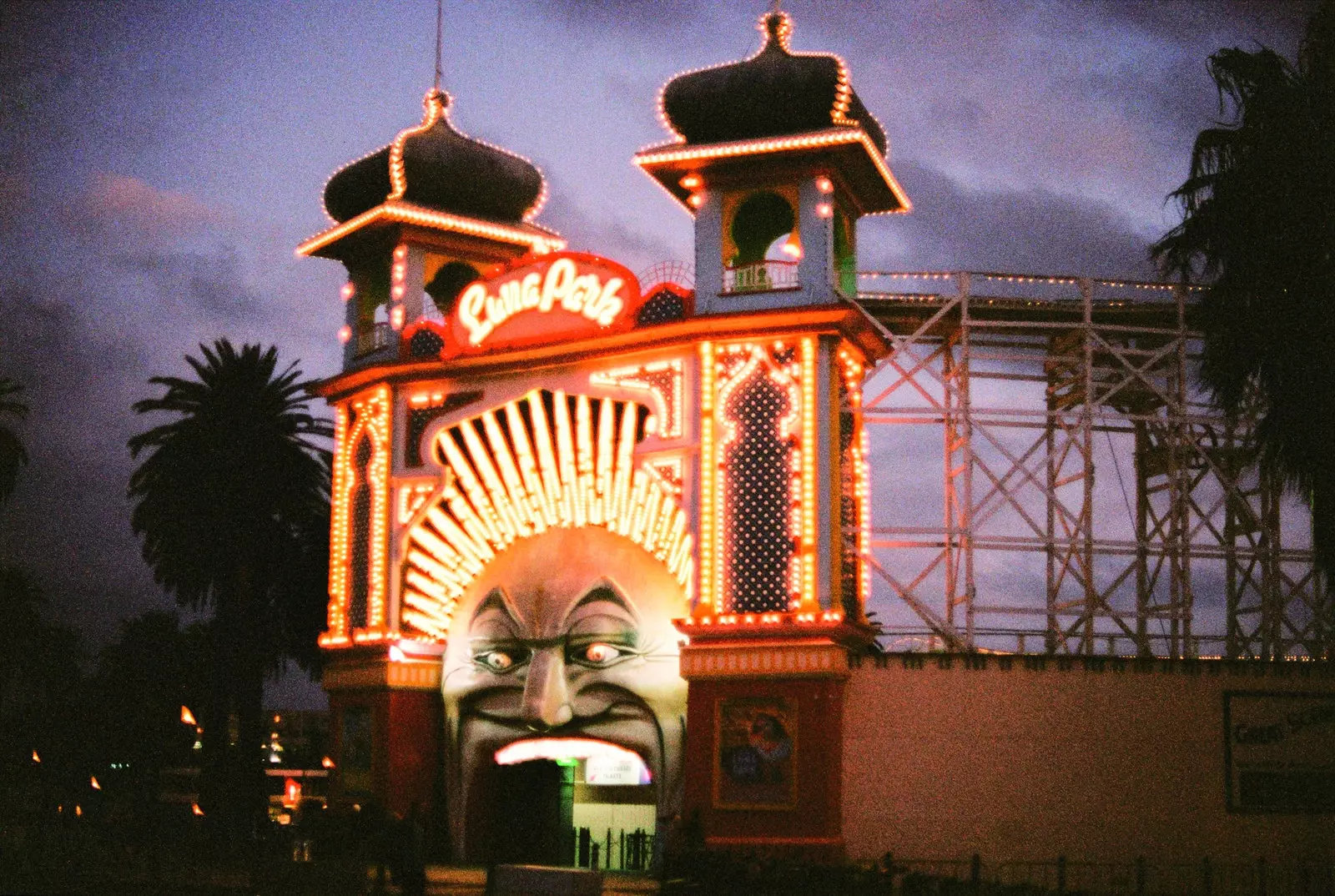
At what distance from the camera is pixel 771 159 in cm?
3284

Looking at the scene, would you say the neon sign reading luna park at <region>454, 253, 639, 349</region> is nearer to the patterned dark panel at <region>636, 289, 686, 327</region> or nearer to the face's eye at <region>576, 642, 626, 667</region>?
the patterned dark panel at <region>636, 289, 686, 327</region>

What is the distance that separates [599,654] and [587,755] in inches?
86.6

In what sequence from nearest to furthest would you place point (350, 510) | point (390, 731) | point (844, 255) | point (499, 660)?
point (844, 255), point (499, 660), point (390, 731), point (350, 510)

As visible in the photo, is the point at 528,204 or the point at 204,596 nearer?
the point at 528,204

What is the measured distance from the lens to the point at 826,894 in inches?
950

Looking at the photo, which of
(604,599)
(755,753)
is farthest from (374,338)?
(755,753)

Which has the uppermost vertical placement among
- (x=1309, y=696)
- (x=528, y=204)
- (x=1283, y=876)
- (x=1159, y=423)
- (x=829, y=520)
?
(x=528, y=204)

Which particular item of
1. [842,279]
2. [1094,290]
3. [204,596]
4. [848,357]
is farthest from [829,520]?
[204,596]

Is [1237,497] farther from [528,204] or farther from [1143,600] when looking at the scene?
[528,204]

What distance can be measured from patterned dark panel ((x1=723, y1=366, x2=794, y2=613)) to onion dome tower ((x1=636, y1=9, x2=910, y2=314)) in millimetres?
1927

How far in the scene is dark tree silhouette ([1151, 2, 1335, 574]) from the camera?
2875cm

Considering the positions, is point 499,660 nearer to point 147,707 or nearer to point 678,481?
point 678,481

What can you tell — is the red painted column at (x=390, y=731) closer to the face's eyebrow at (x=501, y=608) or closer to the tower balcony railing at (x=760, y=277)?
the face's eyebrow at (x=501, y=608)

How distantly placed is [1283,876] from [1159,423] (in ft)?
33.5
